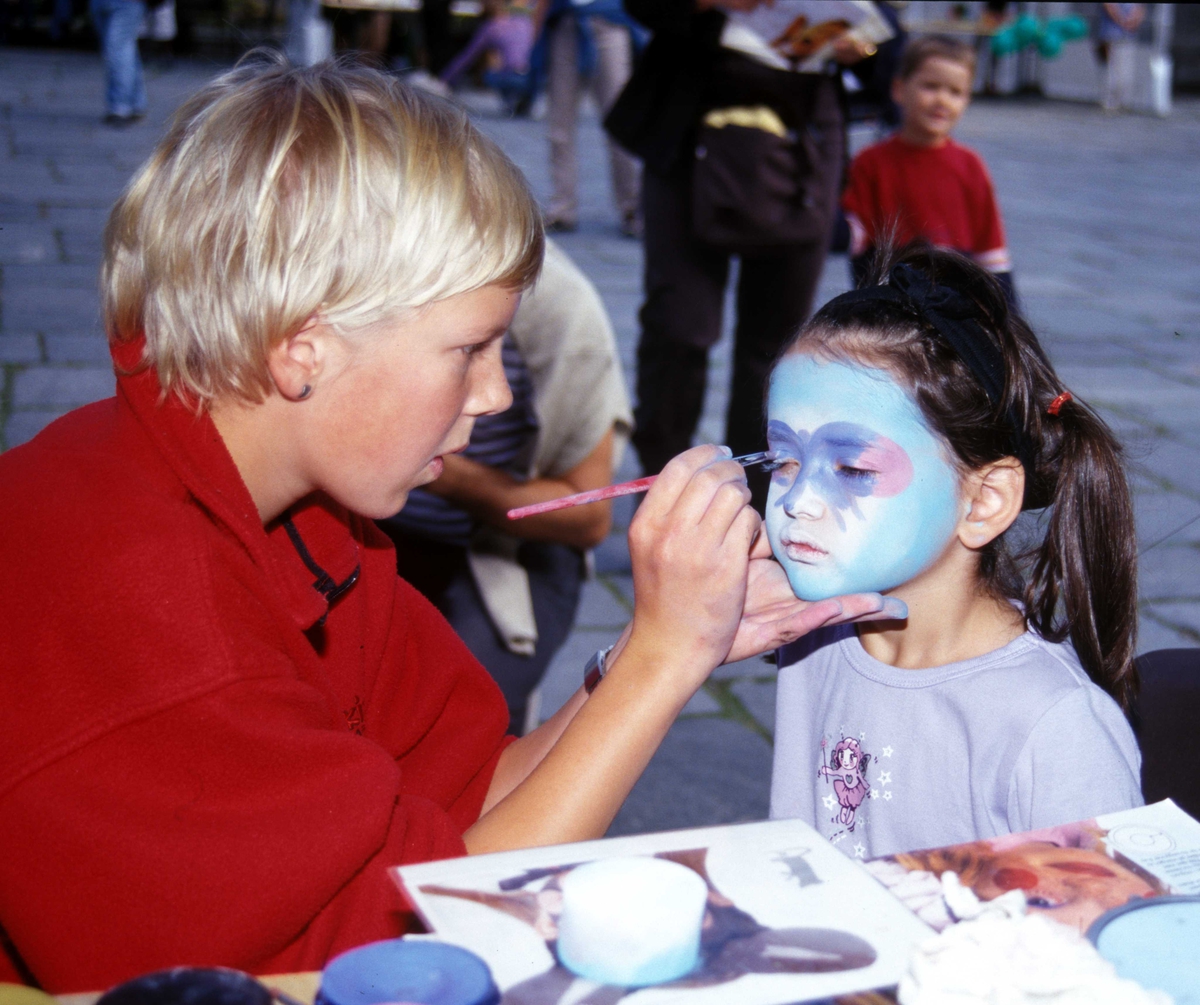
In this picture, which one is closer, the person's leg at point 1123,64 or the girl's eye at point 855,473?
the girl's eye at point 855,473

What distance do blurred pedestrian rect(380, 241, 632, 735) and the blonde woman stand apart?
2.87ft

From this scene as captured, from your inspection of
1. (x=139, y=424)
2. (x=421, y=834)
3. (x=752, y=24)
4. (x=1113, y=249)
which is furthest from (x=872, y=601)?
(x=1113, y=249)

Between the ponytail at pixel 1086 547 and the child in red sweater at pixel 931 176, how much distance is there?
295cm

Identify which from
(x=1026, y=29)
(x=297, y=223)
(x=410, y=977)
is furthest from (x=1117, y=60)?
(x=410, y=977)

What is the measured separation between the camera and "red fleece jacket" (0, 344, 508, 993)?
961 millimetres

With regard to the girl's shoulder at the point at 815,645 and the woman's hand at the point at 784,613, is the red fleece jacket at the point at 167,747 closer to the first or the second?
the woman's hand at the point at 784,613

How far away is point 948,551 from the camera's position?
153 cm

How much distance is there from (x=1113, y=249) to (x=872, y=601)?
7009mm

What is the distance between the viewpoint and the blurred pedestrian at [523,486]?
87.7 inches

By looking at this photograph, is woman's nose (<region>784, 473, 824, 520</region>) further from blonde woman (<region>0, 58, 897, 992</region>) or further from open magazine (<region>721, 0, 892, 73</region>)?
open magazine (<region>721, 0, 892, 73</region>)

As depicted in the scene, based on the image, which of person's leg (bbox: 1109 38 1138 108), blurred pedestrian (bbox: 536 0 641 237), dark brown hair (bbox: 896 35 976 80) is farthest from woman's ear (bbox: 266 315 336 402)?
person's leg (bbox: 1109 38 1138 108)

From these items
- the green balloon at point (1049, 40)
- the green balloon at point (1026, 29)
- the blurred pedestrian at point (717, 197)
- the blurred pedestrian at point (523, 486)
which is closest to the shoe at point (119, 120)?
Result: the blurred pedestrian at point (717, 197)

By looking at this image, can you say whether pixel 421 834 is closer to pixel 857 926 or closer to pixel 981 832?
pixel 857 926

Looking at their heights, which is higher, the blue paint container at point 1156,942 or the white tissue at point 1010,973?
the white tissue at point 1010,973
